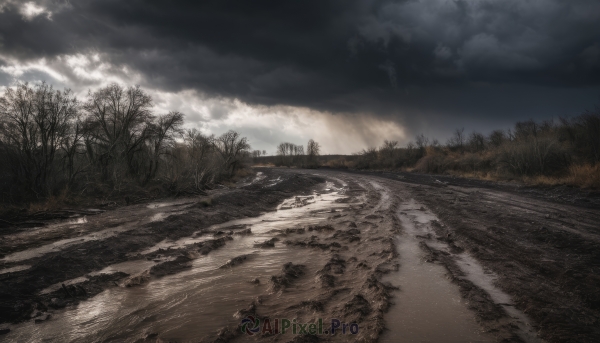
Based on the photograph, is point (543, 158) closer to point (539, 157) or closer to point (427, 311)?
point (539, 157)

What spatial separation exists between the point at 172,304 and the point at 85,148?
26.2m

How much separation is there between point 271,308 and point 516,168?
2688 cm

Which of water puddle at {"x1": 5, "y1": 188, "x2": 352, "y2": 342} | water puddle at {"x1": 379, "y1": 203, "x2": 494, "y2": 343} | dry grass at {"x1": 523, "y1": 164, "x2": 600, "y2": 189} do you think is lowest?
water puddle at {"x1": 5, "y1": 188, "x2": 352, "y2": 342}

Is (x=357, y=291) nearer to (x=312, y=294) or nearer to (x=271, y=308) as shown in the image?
(x=312, y=294)

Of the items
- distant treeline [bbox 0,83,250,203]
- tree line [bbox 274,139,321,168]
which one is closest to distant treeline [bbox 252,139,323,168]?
tree line [bbox 274,139,321,168]

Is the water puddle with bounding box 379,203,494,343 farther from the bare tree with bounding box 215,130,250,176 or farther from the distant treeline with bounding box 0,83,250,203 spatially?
the bare tree with bounding box 215,130,250,176

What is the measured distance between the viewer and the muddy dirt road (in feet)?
13.4

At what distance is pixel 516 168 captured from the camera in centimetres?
2464

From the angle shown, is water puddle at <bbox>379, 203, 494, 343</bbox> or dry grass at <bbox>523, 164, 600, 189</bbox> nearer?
water puddle at <bbox>379, 203, 494, 343</bbox>

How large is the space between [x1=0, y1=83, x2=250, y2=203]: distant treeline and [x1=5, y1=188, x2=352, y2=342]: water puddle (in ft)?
46.4

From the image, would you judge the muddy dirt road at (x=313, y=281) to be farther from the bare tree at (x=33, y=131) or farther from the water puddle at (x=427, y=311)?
the bare tree at (x=33, y=131)

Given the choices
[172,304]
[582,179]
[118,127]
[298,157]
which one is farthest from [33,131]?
[298,157]

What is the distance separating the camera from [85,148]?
83.6 ft

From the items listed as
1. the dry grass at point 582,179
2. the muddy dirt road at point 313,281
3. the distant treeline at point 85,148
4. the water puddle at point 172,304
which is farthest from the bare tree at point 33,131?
the dry grass at point 582,179
